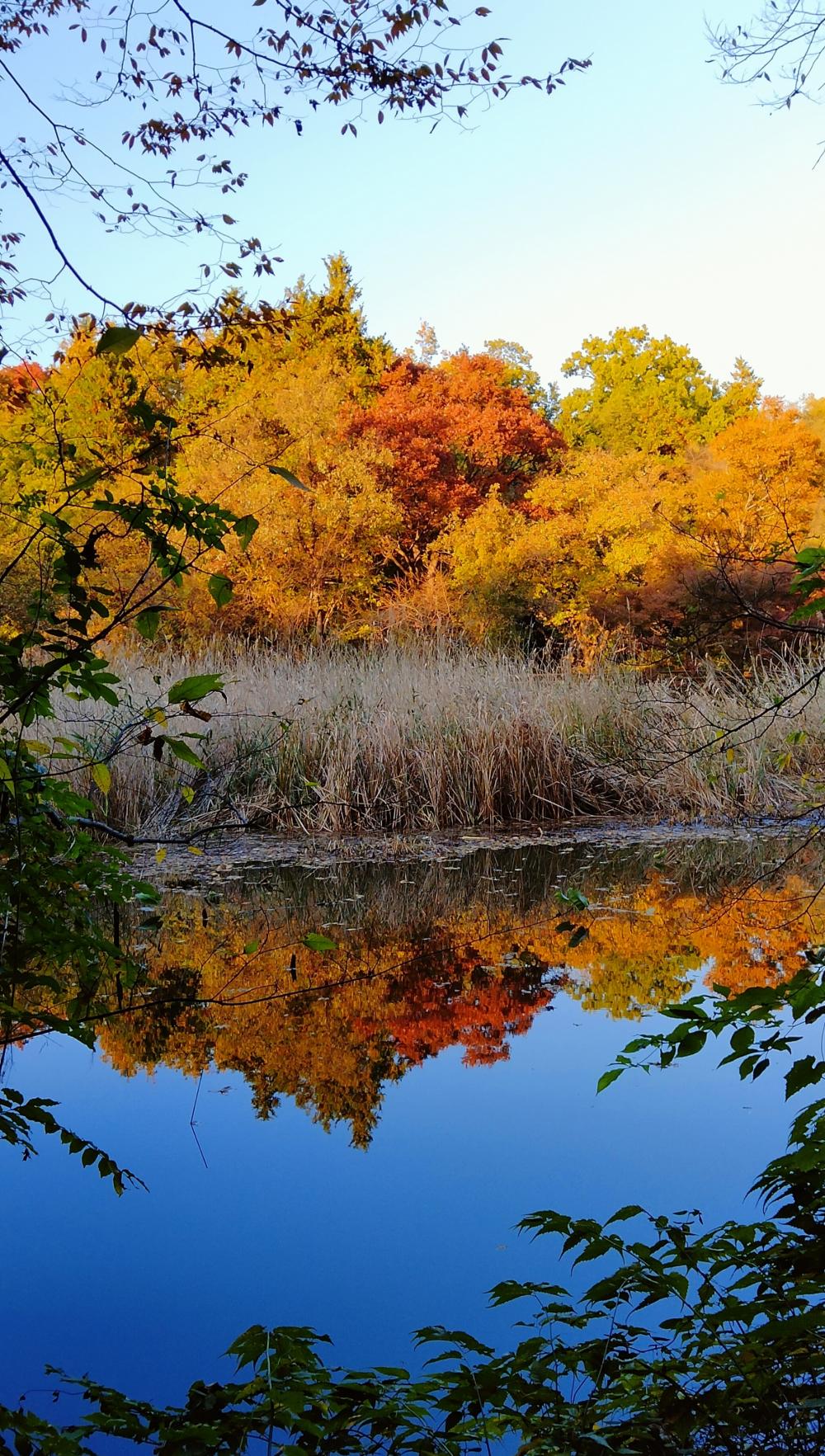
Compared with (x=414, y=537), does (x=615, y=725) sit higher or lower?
lower

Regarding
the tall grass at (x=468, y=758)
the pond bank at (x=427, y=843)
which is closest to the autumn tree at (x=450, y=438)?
the tall grass at (x=468, y=758)

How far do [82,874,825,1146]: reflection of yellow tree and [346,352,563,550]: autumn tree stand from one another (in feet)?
42.4

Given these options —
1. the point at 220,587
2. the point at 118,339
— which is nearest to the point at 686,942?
the point at 220,587

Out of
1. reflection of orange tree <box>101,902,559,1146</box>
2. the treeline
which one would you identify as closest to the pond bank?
reflection of orange tree <box>101,902,559,1146</box>

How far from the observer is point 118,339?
1.34m

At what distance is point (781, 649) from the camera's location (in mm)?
14820

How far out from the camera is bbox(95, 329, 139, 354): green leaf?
1.33 meters

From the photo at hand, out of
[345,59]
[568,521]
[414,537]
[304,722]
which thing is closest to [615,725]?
[304,722]

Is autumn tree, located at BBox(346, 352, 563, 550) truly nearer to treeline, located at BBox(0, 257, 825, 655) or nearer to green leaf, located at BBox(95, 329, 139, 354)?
treeline, located at BBox(0, 257, 825, 655)

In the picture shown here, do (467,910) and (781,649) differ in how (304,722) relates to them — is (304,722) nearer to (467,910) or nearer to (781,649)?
(467,910)

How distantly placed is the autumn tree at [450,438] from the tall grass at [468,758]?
958cm

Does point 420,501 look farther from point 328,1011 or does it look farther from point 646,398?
point 328,1011

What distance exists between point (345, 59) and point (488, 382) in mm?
17428

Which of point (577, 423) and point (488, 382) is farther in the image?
point (577, 423)
